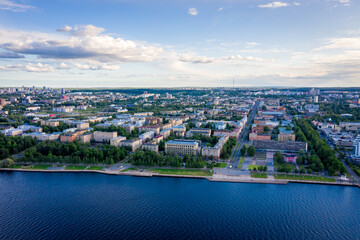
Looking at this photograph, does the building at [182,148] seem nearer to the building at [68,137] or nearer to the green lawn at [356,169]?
the building at [68,137]

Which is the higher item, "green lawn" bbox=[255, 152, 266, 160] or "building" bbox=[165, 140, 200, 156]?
"building" bbox=[165, 140, 200, 156]

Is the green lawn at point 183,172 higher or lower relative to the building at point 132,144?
lower

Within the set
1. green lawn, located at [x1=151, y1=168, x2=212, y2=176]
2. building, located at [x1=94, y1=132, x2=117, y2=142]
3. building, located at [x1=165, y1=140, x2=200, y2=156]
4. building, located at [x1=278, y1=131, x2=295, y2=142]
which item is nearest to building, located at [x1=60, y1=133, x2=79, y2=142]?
building, located at [x1=94, y1=132, x2=117, y2=142]

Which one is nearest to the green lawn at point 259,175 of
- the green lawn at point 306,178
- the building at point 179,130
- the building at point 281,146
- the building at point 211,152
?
the green lawn at point 306,178

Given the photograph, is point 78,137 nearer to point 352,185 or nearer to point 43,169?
point 43,169

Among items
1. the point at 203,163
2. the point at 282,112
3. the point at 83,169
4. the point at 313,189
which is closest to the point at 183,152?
the point at 203,163

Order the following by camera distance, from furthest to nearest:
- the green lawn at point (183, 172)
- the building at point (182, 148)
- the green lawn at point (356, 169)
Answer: the building at point (182, 148)
the green lawn at point (183, 172)
the green lawn at point (356, 169)

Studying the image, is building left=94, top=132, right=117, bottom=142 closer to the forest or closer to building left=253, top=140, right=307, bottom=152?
building left=253, top=140, right=307, bottom=152
